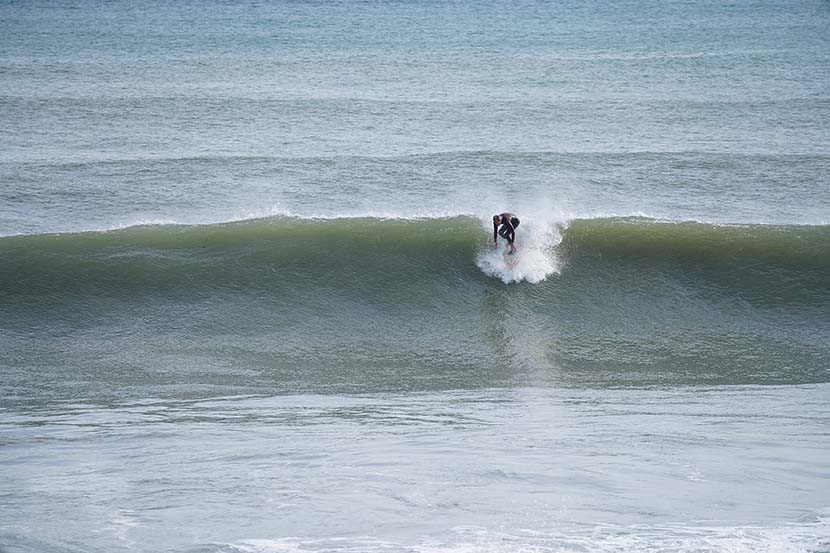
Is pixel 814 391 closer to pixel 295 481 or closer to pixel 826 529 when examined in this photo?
pixel 826 529

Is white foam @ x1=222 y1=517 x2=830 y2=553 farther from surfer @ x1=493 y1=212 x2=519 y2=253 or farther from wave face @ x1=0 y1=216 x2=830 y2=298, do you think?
wave face @ x1=0 y1=216 x2=830 y2=298

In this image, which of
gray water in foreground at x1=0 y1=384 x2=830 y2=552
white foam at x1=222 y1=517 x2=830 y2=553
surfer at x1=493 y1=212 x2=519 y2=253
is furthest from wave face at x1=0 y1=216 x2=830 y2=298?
white foam at x1=222 y1=517 x2=830 y2=553

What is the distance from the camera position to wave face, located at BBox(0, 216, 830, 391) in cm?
1540

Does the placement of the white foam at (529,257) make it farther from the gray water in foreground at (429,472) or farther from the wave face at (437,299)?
the gray water in foreground at (429,472)

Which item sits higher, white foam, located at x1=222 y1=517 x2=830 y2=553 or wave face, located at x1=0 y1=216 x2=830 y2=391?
wave face, located at x1=0 y1=216 x2=830 y2=391

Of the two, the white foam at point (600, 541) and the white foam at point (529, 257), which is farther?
the white foam at point (529, 257)

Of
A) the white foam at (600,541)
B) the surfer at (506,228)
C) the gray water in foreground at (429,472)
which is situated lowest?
the white foam at (600,541)

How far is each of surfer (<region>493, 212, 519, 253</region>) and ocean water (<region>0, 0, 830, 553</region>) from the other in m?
0.26

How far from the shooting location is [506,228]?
59.2 ft

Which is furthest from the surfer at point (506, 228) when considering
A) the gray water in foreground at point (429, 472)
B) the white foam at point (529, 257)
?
the gray water in foreground at point (429, 472)

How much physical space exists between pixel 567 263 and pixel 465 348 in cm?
356

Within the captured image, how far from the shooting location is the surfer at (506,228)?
57.9 ft

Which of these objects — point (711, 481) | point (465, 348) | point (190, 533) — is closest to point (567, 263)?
point (465, 348)

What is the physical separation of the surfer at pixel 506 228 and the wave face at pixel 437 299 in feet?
1.05
